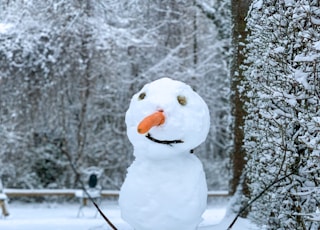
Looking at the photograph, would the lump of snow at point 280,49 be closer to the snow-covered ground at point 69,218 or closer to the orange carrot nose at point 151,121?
the orange carrot nose at point 151,121

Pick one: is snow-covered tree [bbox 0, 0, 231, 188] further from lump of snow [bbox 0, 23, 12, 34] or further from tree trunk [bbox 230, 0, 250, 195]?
tree trunk [bbox 230, 0, 250, 195]

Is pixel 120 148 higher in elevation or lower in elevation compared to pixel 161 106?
lower

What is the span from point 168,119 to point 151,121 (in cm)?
24

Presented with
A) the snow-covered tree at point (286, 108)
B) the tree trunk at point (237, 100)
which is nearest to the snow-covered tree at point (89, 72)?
the tree trunk at point (237, 100)

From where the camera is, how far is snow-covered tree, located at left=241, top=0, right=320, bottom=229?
3852 millimetres

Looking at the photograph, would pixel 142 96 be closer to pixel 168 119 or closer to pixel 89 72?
pixel 168 119

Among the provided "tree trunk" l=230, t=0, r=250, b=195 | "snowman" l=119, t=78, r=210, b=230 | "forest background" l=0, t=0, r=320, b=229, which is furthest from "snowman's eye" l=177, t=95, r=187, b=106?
"forest background" l=0, t=0, r=320, b=229

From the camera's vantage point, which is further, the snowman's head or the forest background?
the forest background

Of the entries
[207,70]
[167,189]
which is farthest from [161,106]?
[207,70]

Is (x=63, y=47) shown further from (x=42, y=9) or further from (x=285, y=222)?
(x=285, y=222)

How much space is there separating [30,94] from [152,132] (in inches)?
375

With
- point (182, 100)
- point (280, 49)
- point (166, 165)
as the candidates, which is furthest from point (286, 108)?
point (166, 165)

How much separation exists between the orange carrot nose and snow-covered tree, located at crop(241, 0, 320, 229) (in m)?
0.88

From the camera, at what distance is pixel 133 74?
1405 cm
